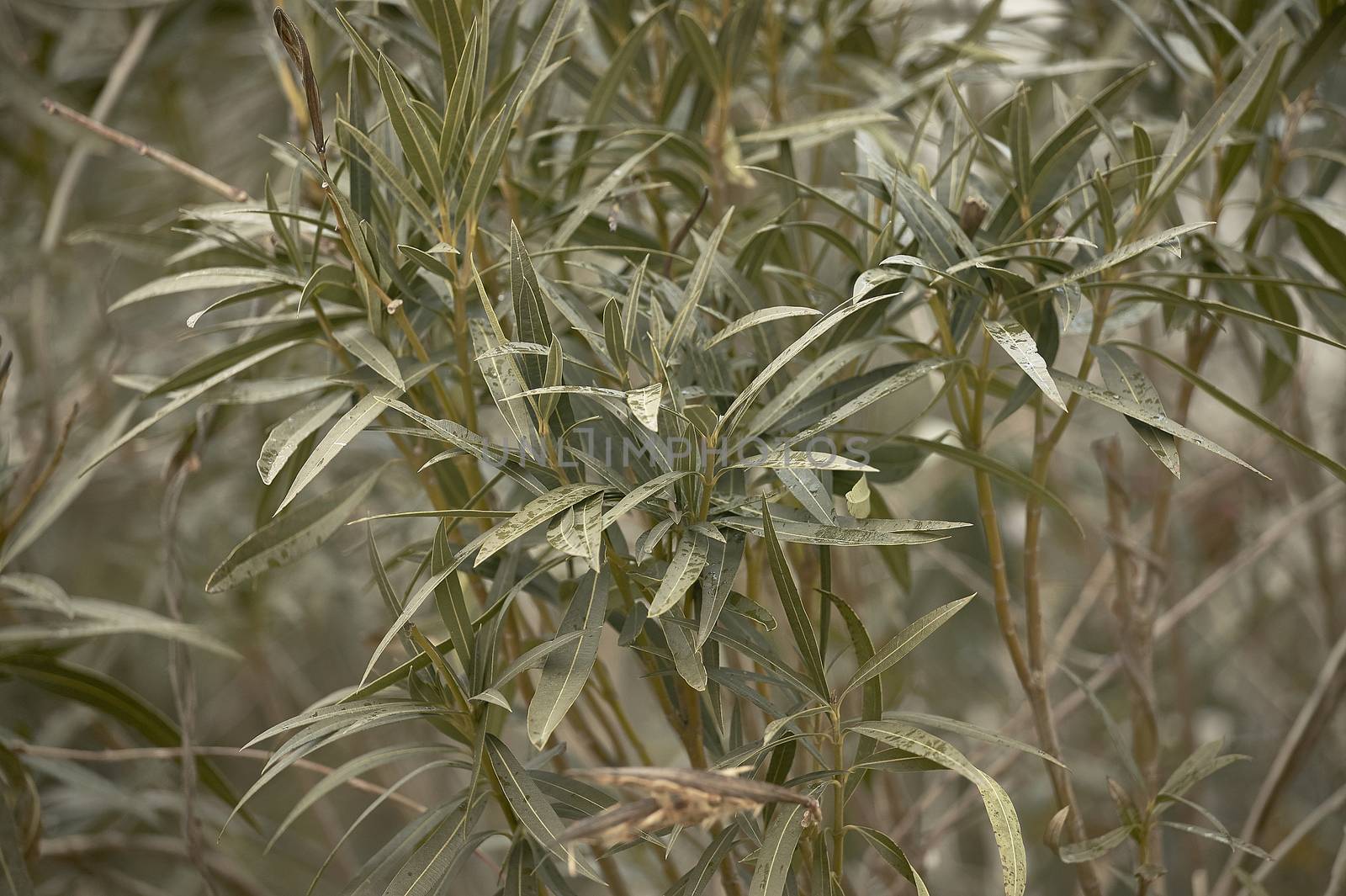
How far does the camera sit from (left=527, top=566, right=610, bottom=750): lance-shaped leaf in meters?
0.49

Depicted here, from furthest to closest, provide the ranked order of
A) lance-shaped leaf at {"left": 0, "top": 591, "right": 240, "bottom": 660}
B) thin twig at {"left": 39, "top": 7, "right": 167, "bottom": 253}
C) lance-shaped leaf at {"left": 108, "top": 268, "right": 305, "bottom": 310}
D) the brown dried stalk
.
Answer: thin twig at {"left": 39, "top": 7, "right": 167, "bottom": 253} → lance-shaped leaf at {"left": 0, "top": 591, "right": 240, "bottom": 660} → lance-shaped leaf at {"left": 108, "top": 268, "right": 305, "bottom": 310} → the brown dried stalk

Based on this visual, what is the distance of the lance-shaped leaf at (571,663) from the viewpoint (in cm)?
49

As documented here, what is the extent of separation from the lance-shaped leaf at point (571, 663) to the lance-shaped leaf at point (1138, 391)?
0.94 feet

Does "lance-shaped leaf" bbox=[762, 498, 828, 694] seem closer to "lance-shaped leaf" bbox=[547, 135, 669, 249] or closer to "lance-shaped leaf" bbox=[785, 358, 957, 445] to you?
"lance-shaped leaf" bbox=[785, 358, 957, 445]

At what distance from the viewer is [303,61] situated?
19.6 inches

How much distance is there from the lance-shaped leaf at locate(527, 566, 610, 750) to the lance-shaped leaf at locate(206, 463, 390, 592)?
0.18 m

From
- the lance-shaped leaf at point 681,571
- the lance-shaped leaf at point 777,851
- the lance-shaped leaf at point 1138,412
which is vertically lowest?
the lance-shaped leaf at point 777,851

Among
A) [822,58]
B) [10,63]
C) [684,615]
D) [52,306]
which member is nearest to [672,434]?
[684,615]


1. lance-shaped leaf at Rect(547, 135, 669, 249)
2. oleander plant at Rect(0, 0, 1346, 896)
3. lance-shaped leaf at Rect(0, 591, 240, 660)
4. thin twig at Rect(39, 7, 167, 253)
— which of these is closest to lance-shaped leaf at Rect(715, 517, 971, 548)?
oleander plant at Rect(0, 0, 1346, 896)

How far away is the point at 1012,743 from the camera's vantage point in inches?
21.4

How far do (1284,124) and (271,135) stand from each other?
1.11 m

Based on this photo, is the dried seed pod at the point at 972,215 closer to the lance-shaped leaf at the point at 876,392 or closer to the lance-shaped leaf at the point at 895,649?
the lance-shaped leaf at the point at 876,392

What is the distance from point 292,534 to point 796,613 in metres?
0.32

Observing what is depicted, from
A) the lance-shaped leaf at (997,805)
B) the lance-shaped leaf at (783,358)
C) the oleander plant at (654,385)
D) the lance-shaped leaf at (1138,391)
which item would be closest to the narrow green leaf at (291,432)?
the oleander plant at (654,385)
